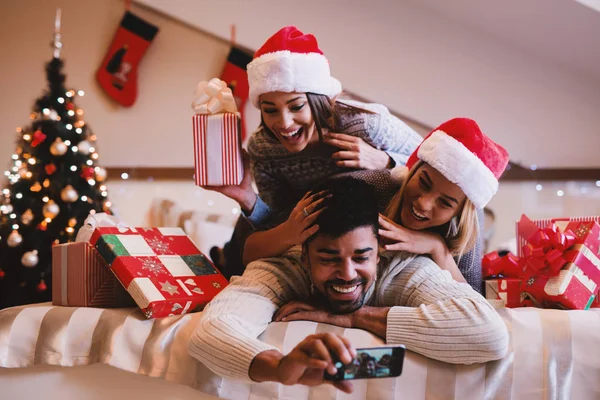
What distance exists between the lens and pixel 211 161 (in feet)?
5.17

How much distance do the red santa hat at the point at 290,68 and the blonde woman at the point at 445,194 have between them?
29 cm

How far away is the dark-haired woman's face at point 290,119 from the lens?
4.86 feet

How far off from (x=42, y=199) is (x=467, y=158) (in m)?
1.66

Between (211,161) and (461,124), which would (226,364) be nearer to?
(211,161)

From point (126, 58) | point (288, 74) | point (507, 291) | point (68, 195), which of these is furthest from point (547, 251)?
point (126, 58)

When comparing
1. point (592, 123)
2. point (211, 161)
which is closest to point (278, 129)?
point (211, 161)

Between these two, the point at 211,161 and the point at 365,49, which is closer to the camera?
the point at 211,161

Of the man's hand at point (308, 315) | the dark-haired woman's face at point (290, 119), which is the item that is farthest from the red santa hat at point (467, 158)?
the man's hand at point (308, 315)

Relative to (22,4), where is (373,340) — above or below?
below

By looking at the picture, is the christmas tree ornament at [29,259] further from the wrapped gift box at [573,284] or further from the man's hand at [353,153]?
the wrapped gift box at [573,284]

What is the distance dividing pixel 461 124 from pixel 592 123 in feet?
5.12

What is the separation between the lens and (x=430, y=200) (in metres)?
1.38

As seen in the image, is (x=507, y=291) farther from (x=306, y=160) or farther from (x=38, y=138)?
(x=38, y=138)

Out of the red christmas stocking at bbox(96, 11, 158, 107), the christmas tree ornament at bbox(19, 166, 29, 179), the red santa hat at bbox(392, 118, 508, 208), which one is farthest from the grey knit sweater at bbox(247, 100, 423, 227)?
the red christmas stocking at bbox(96, 11, 158, 107)
